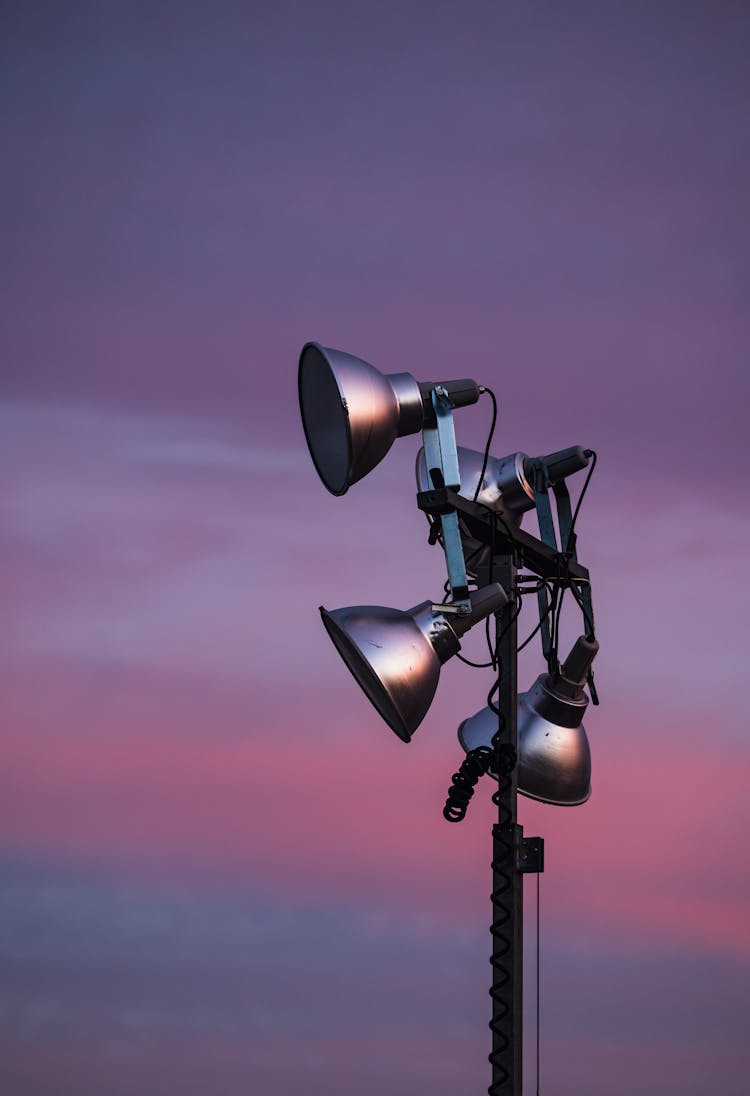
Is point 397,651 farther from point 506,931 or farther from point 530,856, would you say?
point 506,931

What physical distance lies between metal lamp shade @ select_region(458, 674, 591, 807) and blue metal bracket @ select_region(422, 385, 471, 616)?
41.3 inches

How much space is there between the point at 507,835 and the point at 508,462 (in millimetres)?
1482

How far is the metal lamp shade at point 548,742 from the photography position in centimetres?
587

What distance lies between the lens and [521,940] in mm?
5203

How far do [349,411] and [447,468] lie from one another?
1.93ft

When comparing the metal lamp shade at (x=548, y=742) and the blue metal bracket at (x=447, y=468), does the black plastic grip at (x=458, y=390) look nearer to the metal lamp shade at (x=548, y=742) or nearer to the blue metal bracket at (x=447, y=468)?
the blue metal bracket at (x=447, y=468)

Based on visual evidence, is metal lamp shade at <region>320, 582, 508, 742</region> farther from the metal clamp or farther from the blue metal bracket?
the metal clamp

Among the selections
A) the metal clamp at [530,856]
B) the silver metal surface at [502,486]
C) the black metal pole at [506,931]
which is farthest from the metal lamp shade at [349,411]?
the metal clamp at [530,856]

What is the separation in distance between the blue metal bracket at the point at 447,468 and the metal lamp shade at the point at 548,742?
41.3 inches

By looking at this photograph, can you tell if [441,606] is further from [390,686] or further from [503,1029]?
[503,1029]

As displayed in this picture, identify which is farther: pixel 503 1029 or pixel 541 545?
pixel 541 545

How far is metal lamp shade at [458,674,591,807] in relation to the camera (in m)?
5.87

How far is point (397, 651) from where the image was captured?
15.8 ft

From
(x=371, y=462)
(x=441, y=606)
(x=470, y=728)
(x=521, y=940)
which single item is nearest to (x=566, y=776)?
(x=470, y=728)
